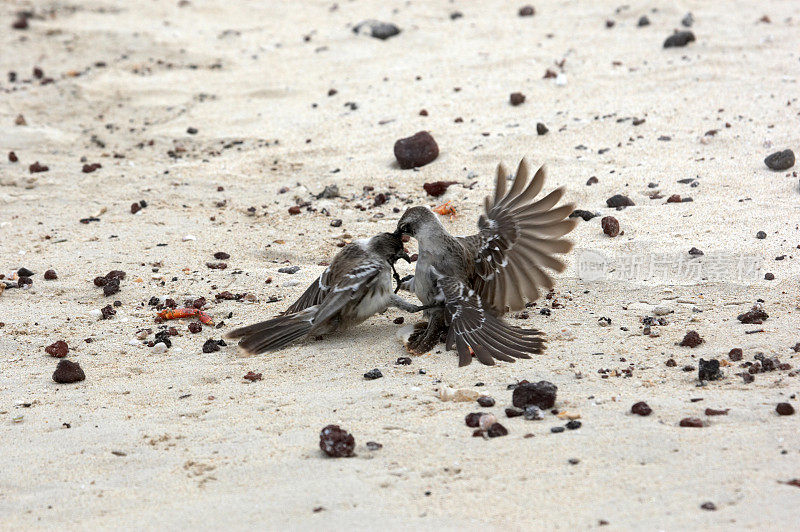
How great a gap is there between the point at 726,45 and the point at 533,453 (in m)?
6.23

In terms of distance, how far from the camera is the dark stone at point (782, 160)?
586cm

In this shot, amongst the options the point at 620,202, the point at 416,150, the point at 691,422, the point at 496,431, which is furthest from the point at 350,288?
the point at 416,150

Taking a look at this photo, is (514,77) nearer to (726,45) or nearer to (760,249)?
(726,45)

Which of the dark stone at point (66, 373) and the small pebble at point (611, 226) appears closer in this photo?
the dark stone at point (66, 373)

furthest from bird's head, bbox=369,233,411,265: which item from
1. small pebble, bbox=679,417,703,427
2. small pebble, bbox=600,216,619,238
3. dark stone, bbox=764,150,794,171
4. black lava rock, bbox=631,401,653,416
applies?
dark stone, bbox=764,150,794,171

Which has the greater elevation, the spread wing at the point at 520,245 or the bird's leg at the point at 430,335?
the spread wing at the point at 520,245

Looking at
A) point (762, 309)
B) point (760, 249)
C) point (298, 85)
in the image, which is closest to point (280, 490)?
point (762, 309)

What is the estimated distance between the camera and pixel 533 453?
10.2ft

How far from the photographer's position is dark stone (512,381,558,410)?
11.4ft

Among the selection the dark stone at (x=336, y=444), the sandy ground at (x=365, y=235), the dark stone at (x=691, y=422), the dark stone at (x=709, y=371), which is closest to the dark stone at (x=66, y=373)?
the sandy ground at (x=365, y=235)

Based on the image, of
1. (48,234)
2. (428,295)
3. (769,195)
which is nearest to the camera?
(428,295)

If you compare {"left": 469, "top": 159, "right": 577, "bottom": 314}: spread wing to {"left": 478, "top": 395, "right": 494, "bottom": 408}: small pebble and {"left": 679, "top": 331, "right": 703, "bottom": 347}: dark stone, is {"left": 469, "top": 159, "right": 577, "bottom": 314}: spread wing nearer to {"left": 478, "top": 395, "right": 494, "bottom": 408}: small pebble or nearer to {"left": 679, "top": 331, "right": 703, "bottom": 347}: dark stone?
{"left": 679, "top": 331, "right": 703, "bottom": 347}: dark stone

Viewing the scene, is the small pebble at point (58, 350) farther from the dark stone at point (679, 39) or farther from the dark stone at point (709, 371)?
the dark stone at point (679, 39)

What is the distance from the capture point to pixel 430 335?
449 centimetres
